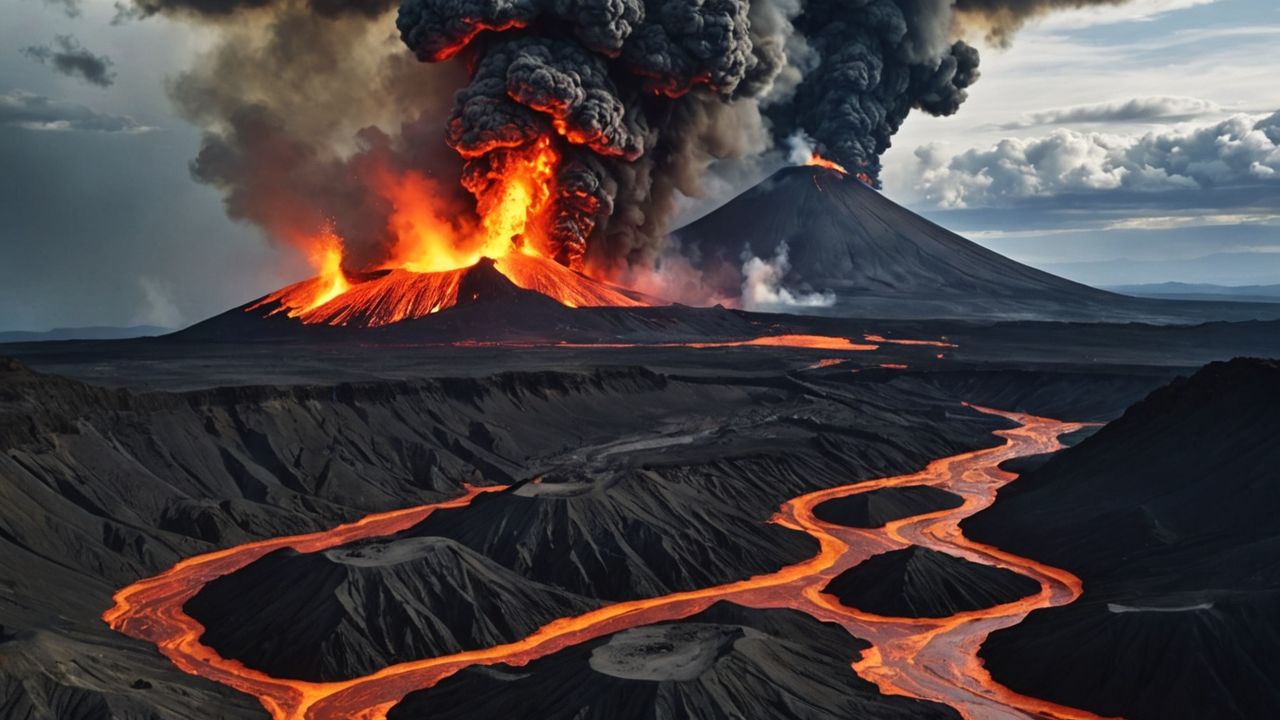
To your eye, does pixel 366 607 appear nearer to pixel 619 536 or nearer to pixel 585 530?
pixel 585 530


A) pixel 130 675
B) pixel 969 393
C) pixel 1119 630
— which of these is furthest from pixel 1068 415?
pixel 130 675

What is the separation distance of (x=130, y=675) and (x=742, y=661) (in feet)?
70.4

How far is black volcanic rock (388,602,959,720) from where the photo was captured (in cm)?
4166

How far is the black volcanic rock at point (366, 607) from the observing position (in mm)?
52000

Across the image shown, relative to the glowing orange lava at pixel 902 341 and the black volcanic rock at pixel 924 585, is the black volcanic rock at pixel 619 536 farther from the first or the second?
the glowing orange lava at pixel 902 341

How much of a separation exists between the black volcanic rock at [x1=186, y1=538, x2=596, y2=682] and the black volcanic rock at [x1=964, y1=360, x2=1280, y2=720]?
2141cm

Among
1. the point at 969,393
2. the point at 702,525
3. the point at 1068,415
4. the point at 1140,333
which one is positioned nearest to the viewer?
the point at 702,525

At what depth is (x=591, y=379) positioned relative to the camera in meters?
117

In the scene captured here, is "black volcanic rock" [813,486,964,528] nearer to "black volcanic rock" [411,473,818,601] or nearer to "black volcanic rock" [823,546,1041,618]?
Result: "black volcanic rock" [411,473,818,601]

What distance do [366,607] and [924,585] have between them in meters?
26.3

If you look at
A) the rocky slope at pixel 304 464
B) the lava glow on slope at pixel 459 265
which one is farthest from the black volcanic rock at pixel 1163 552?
the lava glow on slope at pixel 459 265

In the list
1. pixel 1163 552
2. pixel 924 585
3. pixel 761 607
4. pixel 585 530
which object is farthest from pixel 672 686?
pixel 1163 552

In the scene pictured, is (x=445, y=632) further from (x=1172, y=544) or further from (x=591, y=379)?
(x=591, y=379)

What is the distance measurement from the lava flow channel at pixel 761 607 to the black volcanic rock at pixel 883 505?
90 centimetres
